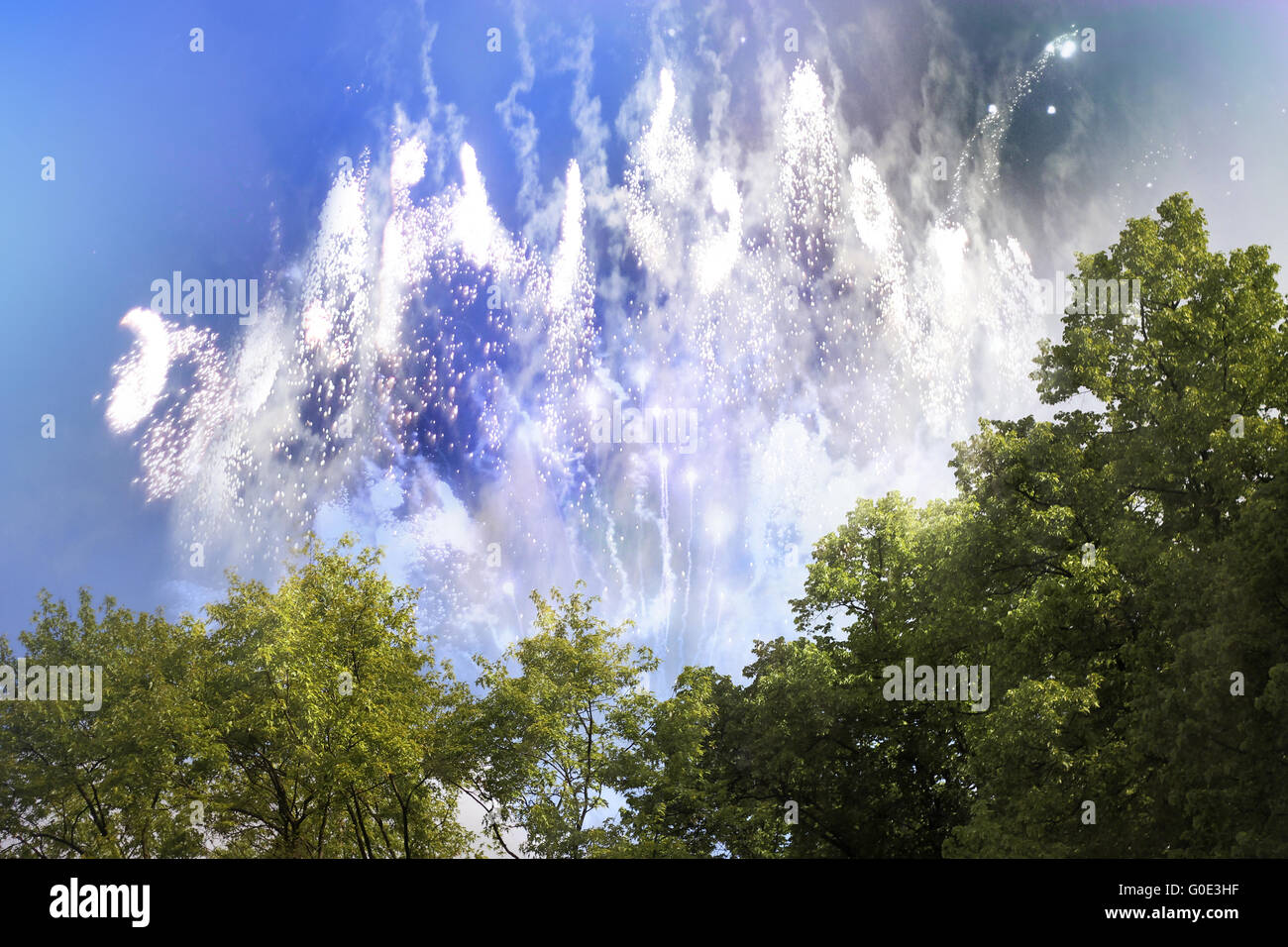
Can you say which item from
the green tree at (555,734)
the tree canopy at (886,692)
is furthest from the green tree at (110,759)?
the green tree at (555,734)

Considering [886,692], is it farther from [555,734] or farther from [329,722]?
[329,722]

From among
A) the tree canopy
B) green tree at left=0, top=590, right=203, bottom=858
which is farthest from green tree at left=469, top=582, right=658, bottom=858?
green tree at left=0, top=590, right=203, bottom=858

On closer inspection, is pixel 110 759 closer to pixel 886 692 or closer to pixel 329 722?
pixel 329 722

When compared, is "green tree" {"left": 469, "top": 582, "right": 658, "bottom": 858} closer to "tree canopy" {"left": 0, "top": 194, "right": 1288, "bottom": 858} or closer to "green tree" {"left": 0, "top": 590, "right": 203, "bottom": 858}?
"tree canopy" {"left": 0, "top": 194, "right": 1288, "bottom": 858}

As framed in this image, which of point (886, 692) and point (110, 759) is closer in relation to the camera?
point (886, 692)

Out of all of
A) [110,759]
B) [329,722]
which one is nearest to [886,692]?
[329,722]

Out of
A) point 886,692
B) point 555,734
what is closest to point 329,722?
point 555,734

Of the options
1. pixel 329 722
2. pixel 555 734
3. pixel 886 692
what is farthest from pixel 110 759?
pixel 886 692

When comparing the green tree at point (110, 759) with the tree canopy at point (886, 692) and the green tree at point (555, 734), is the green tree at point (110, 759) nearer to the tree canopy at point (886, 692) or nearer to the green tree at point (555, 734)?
the tree canopy at point (886, 692)

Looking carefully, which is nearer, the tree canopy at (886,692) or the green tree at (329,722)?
the tree canopy at (886,692)
